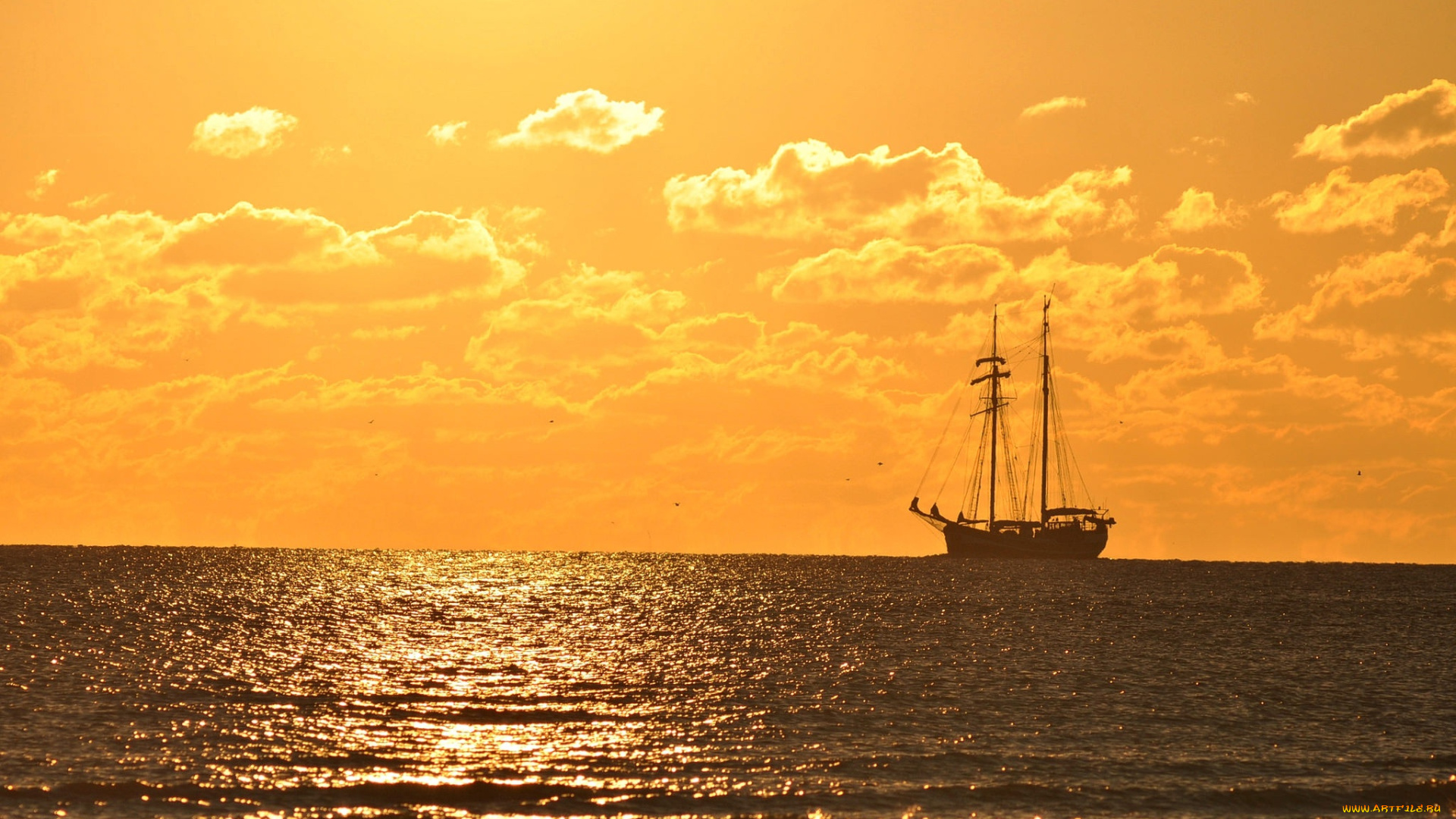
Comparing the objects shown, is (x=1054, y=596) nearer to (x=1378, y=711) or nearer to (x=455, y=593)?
(x=455, y=593)

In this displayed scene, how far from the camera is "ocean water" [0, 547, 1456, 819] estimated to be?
37719 mm

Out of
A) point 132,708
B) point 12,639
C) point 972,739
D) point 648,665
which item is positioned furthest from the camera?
point 12,639

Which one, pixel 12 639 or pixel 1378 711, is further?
pixel 12 639

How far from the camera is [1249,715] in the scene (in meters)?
53.2

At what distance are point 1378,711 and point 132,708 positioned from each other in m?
48.4

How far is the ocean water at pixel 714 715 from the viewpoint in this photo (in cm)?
3772

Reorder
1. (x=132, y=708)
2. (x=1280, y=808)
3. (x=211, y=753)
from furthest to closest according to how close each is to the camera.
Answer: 1. (x=132, y=708)
2. (x=211, y=753)
3. (x=1280, y=808)

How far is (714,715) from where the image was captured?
168 ft

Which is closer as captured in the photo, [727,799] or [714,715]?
[727,799]

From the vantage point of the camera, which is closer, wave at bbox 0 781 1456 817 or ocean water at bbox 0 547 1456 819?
wave at bbox 0 781 1456 817

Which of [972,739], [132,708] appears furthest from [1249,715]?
[132,708]

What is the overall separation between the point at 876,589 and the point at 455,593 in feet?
150

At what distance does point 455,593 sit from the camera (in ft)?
474

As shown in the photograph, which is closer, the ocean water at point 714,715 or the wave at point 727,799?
the wave at point 727,799
